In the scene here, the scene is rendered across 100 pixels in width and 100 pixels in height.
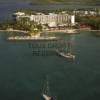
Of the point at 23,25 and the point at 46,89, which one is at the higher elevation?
the point at 23,25

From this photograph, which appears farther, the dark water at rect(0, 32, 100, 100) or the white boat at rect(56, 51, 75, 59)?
the white boat at rect(56, 51, 75, 59)

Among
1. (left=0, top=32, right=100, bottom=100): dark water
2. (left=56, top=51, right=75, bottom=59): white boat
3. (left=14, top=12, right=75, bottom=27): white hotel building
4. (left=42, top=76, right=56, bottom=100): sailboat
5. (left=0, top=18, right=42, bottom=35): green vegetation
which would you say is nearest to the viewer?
(left=42, top=76, right=56, bottom=100): sailboat

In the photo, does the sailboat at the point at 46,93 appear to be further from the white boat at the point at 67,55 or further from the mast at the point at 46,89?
the white boat at the point at 67,55

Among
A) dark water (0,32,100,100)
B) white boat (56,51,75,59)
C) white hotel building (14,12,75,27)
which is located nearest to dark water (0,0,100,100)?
dark water (0,32,100,100)

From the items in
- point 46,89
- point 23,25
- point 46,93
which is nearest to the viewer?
point 46,93

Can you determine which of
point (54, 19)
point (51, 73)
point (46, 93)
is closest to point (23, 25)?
point (54, 19)

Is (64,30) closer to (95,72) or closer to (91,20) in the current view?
(91,20)

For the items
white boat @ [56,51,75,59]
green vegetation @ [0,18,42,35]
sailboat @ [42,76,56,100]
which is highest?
green vegetation @ [0,18,42,35]

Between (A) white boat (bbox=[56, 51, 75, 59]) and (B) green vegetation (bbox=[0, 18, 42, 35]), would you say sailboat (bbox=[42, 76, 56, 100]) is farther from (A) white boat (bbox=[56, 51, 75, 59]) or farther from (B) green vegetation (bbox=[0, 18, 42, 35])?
(B) green vegetation (bbox=[0, 18, 42, 35])

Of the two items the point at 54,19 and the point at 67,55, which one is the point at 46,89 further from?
the point at 54,19
